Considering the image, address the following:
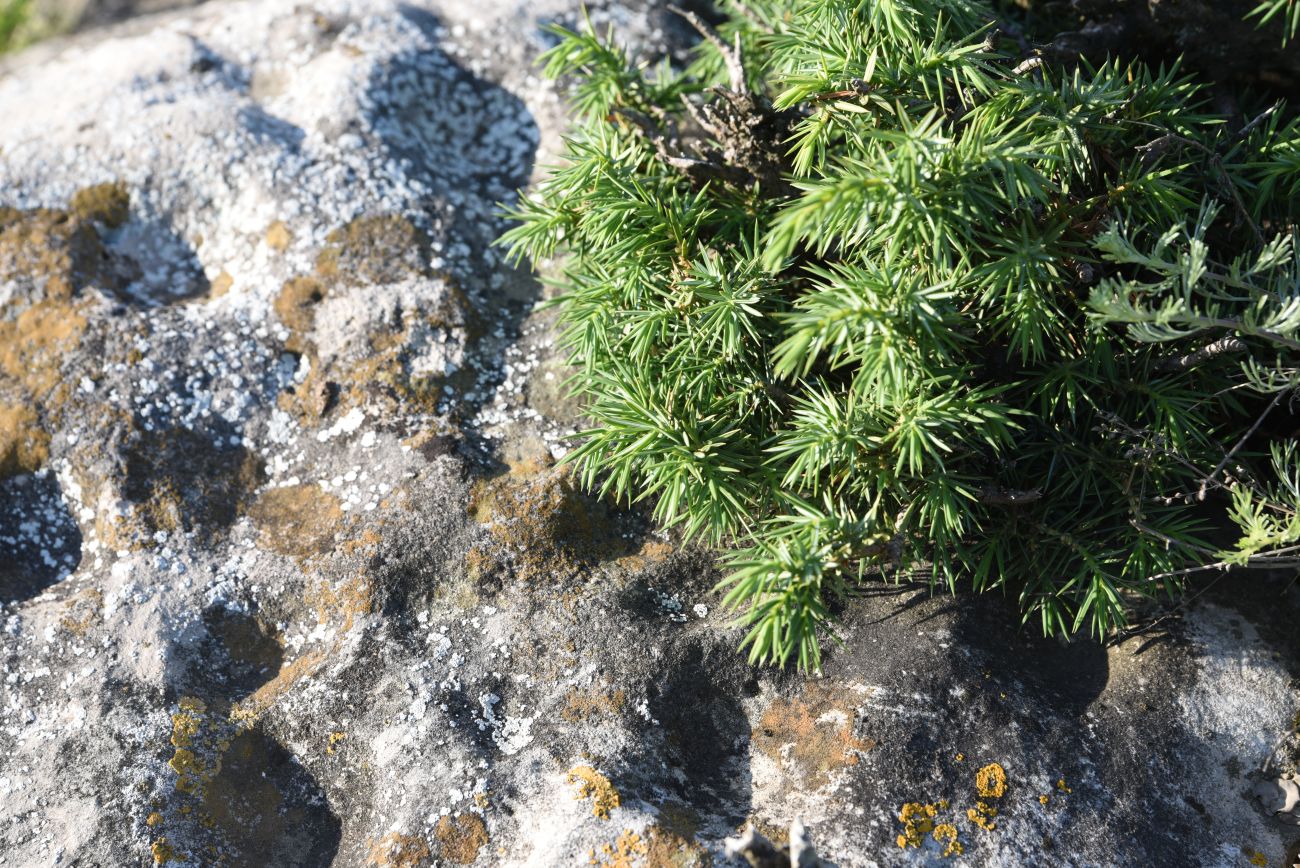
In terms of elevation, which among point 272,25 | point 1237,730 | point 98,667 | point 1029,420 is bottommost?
point 1237,730

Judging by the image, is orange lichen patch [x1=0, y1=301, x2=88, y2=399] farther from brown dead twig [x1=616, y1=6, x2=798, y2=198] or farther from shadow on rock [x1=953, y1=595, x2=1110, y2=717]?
shadow on rock [x1=953, y1=595, x2=1110, y2=717]

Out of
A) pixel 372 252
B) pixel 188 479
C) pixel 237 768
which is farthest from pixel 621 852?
pixel 372 252

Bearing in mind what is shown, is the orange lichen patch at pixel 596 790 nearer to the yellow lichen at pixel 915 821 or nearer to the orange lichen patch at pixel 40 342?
the yellow lichen at pixel 915 821

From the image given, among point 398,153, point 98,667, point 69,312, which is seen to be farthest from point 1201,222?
point 69,312

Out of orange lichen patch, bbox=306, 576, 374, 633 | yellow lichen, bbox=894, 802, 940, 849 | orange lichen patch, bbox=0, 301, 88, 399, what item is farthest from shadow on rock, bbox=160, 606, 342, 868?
yellow lichen, bbox=894, 802, 940, 849

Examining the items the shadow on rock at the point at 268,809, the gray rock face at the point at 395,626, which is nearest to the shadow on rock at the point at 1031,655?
the gray rock face at the point at 395,626

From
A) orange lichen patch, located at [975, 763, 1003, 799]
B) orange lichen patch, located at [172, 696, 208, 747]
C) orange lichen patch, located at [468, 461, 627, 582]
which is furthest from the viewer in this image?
orange lichen patch, located at [468, 461, 627, 582]

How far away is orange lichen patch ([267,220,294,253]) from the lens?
13.2ft

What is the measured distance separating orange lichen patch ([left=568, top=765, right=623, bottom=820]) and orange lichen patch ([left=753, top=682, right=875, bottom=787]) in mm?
536

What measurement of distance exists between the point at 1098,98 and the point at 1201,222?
50 cm

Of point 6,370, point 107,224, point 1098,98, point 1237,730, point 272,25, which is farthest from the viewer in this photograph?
point 272,25

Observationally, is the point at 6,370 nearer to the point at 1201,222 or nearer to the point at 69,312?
the point at 69,312

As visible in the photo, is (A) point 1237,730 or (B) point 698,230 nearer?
(A) point 1237,730

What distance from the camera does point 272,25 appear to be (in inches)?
192
